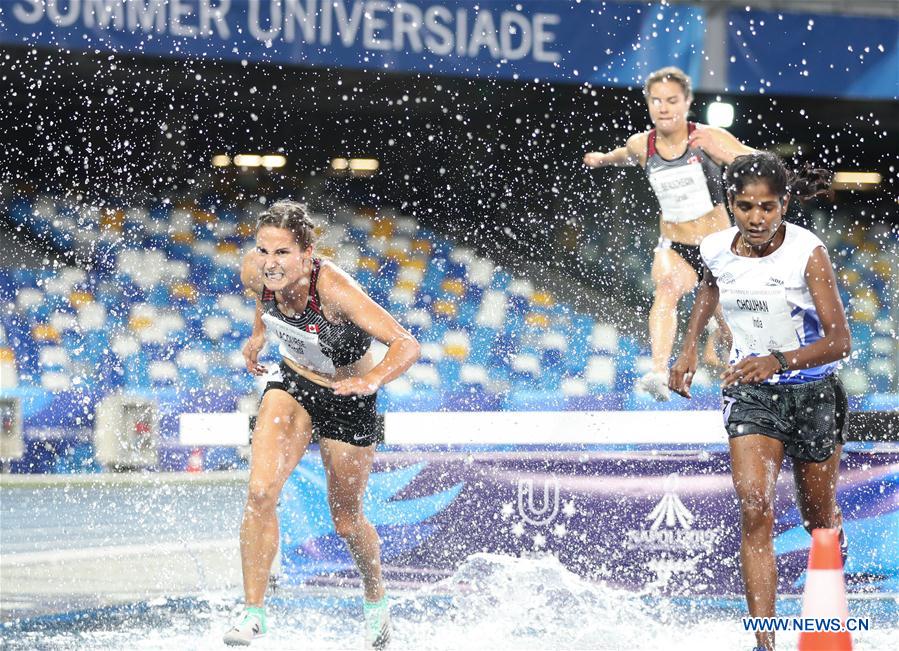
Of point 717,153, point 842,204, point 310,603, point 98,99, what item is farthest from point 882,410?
point 98,99

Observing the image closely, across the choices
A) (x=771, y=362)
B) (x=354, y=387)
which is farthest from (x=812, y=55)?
(x=354, y=387)

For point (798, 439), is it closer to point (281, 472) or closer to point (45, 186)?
point (281, 472)

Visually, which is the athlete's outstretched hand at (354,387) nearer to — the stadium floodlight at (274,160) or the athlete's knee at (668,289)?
the athlete's knee at (668,289)

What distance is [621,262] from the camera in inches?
467

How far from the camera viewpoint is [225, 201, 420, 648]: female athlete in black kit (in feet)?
15.5

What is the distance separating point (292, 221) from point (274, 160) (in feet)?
24.9

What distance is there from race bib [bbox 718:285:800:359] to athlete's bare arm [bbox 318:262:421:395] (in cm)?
118

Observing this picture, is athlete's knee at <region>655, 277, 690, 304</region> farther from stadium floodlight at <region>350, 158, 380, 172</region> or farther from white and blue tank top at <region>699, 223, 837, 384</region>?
stadium floodlight at <region>350, 158, 380, 172</region>

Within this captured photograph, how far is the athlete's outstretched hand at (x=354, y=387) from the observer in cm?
443

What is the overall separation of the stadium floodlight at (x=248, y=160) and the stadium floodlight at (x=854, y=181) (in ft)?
18.3

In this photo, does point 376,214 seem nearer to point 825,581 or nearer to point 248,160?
point 248,160

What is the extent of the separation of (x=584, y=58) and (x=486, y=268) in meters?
3.20

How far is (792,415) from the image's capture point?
4609 millimetres

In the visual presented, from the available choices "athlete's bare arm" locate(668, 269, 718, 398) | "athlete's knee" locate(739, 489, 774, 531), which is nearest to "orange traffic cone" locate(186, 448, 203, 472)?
"athlete's bare arm" locate(668, 269, 718, 398)
